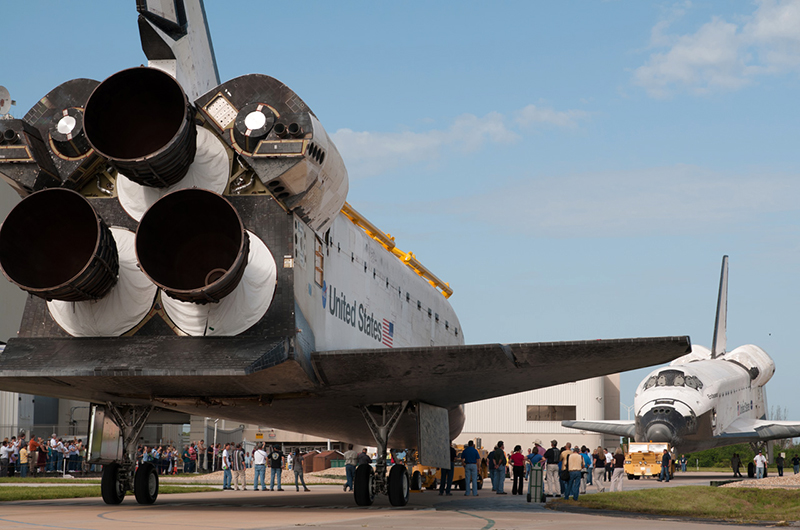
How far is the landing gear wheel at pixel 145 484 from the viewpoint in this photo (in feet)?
34.3

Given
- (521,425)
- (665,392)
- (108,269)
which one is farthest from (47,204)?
(521,425)

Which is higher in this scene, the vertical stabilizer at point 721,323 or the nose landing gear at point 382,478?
the vertical stabilizer at point 721,323

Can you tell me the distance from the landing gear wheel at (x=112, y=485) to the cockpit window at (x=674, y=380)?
61.4 ft

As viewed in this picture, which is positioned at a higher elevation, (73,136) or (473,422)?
(73,136)

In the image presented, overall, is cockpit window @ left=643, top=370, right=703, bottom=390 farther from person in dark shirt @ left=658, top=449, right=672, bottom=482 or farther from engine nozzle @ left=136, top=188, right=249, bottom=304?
engine nozzle @ left=136, top=188, right=249, bottom=304

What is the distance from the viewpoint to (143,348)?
334 inches

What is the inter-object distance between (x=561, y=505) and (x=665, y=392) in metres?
14.1

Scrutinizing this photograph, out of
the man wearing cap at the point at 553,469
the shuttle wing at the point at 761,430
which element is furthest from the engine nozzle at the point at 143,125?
the shuttle wing at the point at 761,430

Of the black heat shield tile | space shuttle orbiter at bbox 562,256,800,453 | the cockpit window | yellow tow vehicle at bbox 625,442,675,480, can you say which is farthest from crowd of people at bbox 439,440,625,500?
the cockpit window

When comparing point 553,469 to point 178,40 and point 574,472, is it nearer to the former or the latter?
point 574,472

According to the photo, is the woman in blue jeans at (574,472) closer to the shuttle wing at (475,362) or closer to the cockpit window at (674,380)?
the shuttle wing at (475,362)

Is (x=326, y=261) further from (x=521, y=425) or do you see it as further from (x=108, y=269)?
(x=521, y=425)

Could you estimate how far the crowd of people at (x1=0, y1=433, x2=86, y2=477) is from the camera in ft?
68.4

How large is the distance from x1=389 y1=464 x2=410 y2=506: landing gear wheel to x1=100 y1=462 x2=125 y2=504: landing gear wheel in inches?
131
